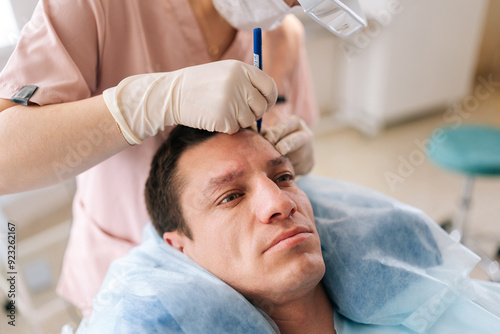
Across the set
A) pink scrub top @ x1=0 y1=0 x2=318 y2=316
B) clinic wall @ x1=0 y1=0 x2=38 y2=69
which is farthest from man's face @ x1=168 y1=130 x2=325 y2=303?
clinic wall @ x1=0 y1=0 x2=38 y2=69

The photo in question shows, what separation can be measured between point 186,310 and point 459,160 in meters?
1.64

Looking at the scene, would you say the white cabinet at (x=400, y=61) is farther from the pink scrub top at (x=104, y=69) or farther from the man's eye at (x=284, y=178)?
the man's eye at (x=284, y=178)

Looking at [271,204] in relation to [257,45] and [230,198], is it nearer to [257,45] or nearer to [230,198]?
[230,198]

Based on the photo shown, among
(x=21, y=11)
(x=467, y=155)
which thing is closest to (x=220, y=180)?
(x=21, y=11)

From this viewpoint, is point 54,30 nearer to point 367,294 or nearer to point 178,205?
point 178,205

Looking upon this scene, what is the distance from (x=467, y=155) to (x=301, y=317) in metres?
1.43

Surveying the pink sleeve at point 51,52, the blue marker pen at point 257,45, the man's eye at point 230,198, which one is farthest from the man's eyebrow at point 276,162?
the pink sleeve at point 51,52

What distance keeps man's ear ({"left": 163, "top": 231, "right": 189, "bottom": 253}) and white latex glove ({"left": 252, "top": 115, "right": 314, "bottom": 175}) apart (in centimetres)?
34

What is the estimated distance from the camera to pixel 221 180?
1.02 m

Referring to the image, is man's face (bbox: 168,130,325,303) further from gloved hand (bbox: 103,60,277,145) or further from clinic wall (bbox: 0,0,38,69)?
clinic wall (bbox: 0,0,38,69)

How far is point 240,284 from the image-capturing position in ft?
3.27

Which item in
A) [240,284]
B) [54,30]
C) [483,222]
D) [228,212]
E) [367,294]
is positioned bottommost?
[483,222]

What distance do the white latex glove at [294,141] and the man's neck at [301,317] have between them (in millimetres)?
383

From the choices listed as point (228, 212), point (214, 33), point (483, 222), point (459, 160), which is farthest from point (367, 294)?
point (483, 222)
